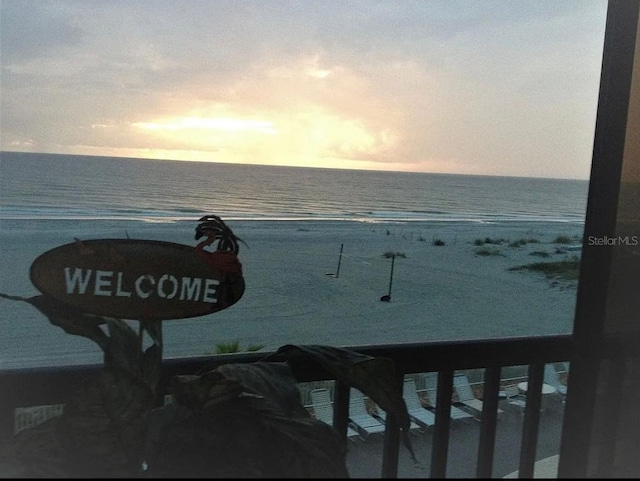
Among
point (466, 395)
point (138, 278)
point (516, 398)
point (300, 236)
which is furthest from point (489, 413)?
point (300, 236)

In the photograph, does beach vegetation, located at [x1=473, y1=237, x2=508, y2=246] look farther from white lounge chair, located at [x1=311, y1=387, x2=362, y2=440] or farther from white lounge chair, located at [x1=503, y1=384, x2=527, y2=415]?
white lounge chair, located at [x1=503, y1=384, x2=527, y2=415]

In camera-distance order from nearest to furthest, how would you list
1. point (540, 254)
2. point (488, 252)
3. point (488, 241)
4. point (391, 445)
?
1. point (391, 445)
2. point (540, 254)
3. point (488, 252)
4. point (488, 241)

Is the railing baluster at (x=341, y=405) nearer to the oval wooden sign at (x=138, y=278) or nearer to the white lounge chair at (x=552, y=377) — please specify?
the oval wooden sign at (x=138, y=278)

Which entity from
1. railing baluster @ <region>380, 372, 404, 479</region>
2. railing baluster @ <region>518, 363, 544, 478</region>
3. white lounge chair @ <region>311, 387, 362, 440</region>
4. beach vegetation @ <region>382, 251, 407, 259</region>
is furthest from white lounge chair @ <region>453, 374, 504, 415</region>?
beach vegetation @ <region>382, 251, 407, 259</region>

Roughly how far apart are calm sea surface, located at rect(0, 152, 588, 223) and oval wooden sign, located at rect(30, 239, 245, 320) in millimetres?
7890

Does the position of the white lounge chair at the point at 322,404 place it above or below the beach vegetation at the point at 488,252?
below

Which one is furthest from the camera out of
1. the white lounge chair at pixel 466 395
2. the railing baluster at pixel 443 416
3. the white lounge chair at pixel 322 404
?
the white lounge chair at pixel 322 404

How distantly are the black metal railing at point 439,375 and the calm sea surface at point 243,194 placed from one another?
306 inches

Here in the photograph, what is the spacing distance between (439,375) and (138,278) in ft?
2.01

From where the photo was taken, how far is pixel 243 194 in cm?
1284

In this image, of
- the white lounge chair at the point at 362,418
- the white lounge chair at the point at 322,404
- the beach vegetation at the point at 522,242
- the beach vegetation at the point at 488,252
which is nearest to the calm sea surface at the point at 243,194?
the beach vegetation at the point at 522,242

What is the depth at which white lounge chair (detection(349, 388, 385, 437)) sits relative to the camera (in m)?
1.44

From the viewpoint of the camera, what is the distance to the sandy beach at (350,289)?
5941 millimetres

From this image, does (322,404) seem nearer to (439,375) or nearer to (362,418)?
(362,418)
